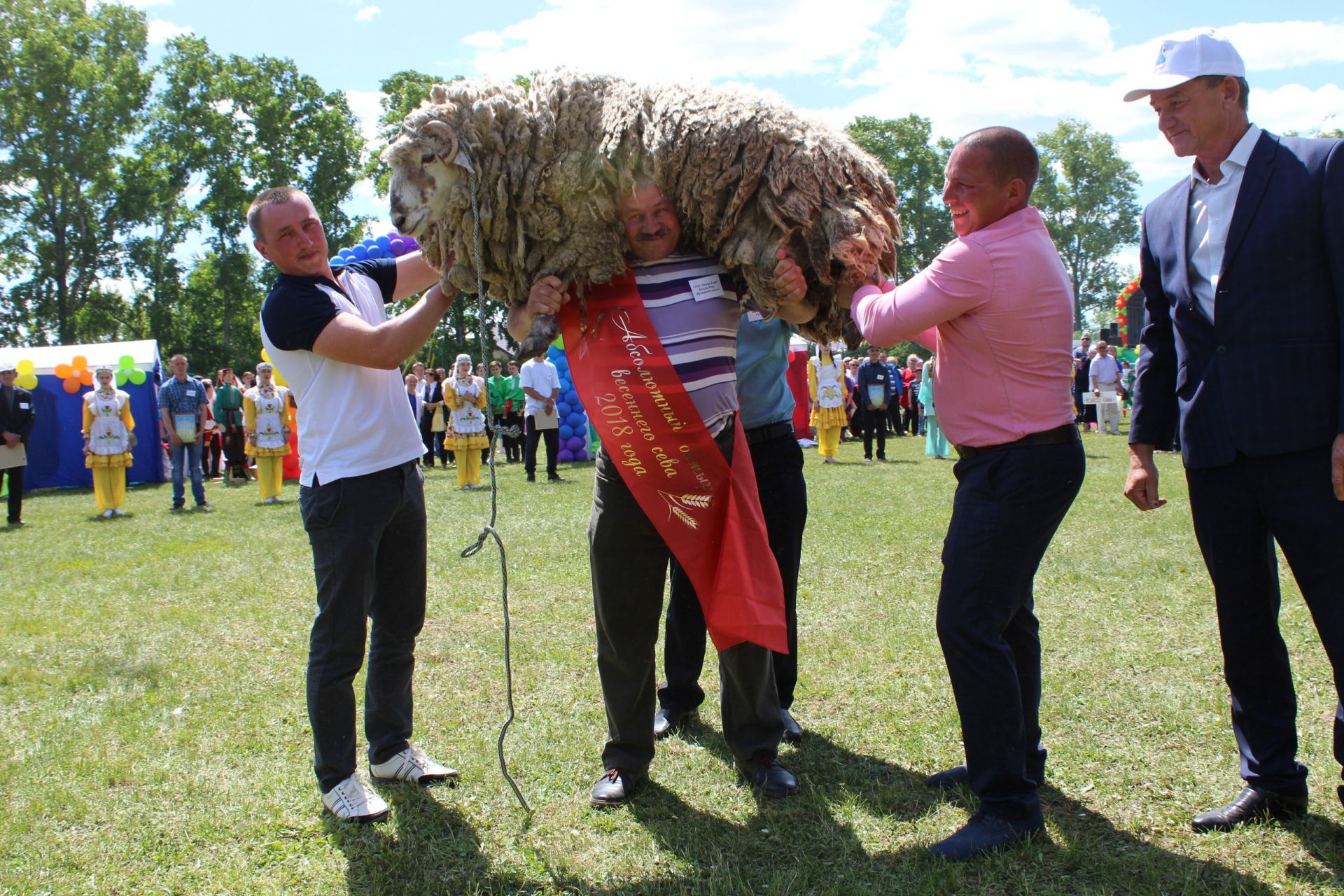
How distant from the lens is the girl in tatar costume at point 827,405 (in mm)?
16422

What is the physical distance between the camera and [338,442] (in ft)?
11.2

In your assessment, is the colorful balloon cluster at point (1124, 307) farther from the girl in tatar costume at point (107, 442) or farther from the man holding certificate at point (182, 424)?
the girl in tatar costume at point (107, 442)

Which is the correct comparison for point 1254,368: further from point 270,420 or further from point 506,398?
point 506,398

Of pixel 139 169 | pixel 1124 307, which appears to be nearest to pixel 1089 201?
pixel 1124 307

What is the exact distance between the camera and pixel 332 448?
11.2 feet

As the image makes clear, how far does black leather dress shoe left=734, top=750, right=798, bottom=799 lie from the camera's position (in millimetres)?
3504

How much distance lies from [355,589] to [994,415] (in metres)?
2.22

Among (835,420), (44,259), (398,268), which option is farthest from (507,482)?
(44,259)

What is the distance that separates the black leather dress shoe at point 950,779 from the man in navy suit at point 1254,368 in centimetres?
76

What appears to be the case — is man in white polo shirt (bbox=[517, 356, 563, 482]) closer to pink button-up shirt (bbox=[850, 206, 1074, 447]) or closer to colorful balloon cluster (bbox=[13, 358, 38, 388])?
colorful balloon cluster (bbox=[13, 358, 38, 388])

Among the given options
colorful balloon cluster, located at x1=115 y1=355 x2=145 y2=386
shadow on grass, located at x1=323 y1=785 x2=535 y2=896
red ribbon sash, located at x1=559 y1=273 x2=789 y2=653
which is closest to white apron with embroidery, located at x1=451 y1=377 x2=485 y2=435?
colorful balloon cluster, located at x1=115 y1=355 x2=145 y2=386

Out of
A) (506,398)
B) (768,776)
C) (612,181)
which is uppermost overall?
(612,181)

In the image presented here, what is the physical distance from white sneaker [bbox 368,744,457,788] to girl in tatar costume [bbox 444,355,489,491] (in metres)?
10.6

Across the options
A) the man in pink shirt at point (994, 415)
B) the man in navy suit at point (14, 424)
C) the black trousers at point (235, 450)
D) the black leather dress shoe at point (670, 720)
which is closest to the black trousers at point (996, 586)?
the man in pink shirt at point (994, 415)
